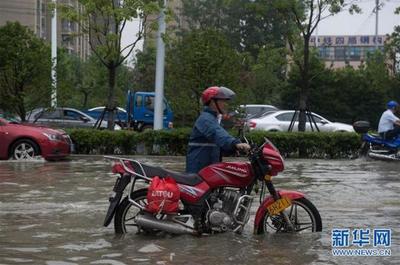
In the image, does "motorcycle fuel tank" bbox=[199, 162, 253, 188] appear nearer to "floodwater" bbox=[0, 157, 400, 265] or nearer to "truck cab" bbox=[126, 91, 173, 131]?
"floodwater" bbox=[0, 157, 400, 265]

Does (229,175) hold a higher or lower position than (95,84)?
lower

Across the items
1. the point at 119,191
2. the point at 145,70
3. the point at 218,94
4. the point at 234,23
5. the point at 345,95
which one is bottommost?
the point at 119,191

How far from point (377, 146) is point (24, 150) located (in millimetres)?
9339

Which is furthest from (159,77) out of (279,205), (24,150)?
(279,205)

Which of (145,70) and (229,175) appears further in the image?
(145,70)

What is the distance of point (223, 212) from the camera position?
7.35 metres

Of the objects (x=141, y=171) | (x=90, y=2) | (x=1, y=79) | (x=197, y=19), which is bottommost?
(x=141, y=171)

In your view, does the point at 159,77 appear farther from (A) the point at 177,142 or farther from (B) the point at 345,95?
(B) the point at 345,95

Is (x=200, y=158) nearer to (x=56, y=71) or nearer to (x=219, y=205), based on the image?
(x=219, y=205)

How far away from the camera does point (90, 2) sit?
2003 cm

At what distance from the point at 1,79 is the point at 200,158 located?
43.7 feet

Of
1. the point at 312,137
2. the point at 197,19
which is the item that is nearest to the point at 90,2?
the point at 312,137

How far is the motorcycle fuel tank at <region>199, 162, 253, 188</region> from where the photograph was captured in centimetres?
725

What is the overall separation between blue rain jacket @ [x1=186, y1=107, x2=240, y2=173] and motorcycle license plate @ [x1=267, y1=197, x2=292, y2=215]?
804 millimetres
